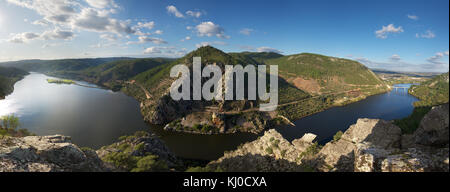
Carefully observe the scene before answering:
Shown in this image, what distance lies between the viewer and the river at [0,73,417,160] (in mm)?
40219

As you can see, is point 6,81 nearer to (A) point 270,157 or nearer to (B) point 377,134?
(A) point 270,157

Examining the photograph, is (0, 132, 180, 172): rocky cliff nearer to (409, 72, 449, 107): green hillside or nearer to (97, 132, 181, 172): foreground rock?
(97, 132, 181, 172): foreground rock

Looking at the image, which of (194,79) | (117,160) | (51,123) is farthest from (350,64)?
(51,123)

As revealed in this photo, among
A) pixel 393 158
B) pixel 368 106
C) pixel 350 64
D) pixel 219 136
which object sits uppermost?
pixel 350 64

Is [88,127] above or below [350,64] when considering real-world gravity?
below

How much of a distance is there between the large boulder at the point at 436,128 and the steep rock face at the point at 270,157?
11.7 meters

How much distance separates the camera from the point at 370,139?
51.9 feet

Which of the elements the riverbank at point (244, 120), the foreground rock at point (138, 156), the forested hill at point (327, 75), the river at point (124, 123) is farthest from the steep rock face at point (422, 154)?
the forested hill at point (327, 75)

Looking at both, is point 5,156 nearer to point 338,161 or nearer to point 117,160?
point 117,160

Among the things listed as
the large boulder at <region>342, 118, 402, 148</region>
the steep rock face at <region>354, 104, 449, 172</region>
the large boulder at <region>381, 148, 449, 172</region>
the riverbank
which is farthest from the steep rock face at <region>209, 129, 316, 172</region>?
the riverbank

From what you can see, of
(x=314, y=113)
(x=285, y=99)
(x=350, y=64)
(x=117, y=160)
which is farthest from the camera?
(x=350, y=64)

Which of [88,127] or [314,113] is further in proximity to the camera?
[314,113]

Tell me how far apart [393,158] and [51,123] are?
239 ft

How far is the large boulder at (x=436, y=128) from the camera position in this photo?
9.27 meters
